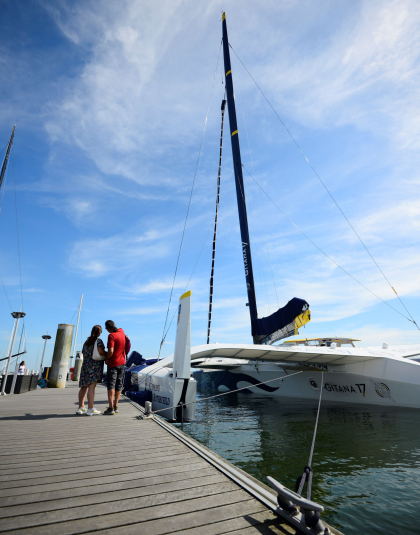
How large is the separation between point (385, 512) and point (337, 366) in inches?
384

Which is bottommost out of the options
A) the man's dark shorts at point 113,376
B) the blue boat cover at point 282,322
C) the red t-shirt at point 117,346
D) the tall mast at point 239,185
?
the man's dark shorts at point 113,376

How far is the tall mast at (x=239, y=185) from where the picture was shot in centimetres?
1495

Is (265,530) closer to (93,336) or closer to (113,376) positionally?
(113,376)

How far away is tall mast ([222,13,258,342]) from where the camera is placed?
14945 mm

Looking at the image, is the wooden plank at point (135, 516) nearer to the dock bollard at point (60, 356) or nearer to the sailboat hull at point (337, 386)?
the sailboat hull at point (337, 386)

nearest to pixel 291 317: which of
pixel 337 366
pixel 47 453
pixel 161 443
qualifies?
pixel 337 366

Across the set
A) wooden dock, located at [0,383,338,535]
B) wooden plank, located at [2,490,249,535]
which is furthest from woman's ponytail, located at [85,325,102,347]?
wooden plank, located at [2,490,249,535]

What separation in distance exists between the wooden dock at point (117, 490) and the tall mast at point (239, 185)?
1112 centimetres

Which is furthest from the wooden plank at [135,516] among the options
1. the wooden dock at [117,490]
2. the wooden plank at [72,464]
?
the wooden plank at [72,464]

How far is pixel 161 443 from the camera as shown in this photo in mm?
3955

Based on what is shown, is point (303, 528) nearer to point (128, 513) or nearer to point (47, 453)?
point (128, 513)

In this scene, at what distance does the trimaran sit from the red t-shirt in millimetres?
3318

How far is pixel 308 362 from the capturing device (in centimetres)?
1228

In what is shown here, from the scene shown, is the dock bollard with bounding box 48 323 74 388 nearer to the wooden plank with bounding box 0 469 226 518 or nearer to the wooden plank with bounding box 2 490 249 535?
the wooden plank with bounding box 0 469 226 518
